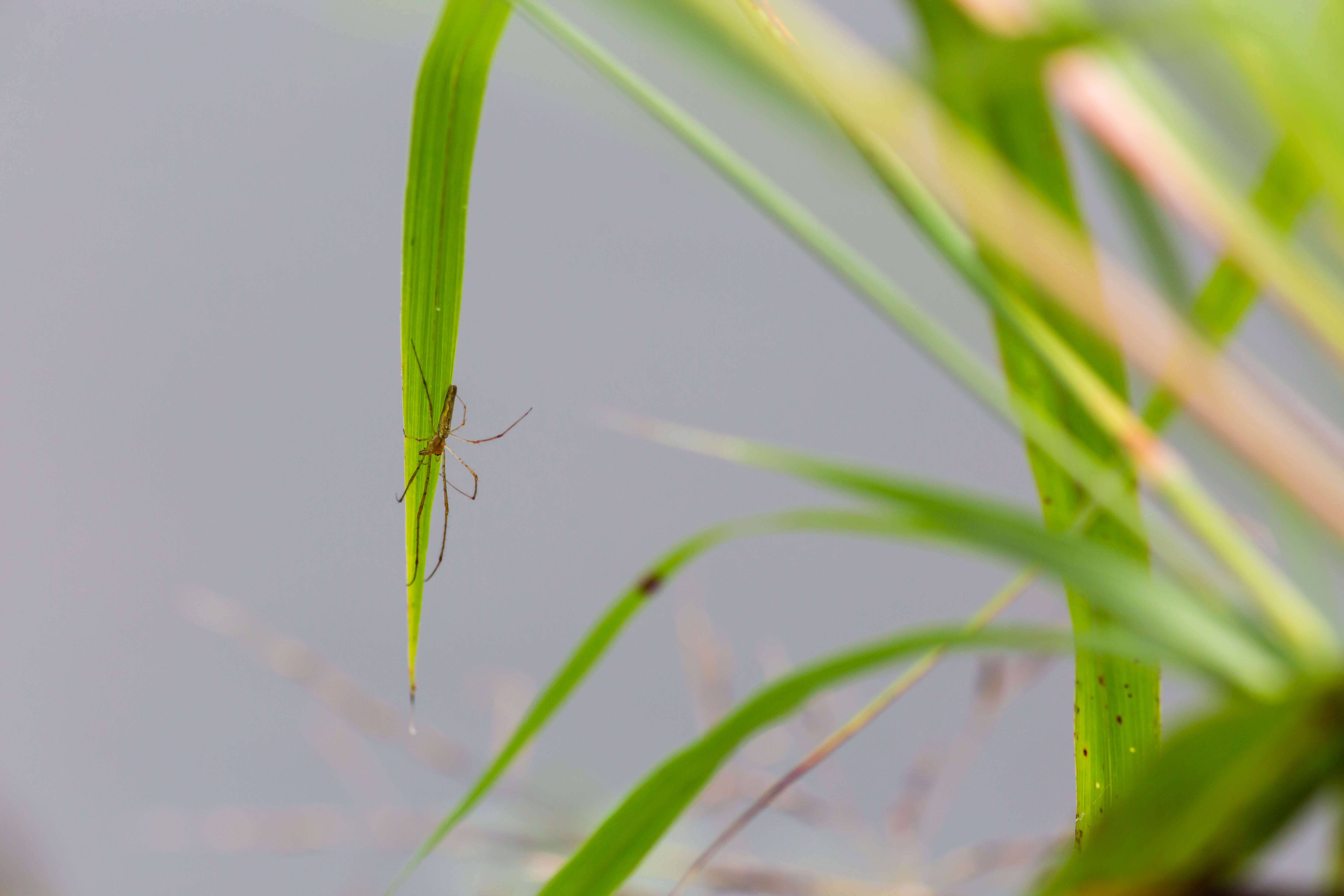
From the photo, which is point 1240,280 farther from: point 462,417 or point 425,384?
point 462,417

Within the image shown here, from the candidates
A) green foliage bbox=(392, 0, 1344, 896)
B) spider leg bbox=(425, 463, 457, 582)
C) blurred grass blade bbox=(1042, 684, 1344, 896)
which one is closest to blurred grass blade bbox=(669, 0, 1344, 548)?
green foliage bbox=(392, 0, 1344, 896)

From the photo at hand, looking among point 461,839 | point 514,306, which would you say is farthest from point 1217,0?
point 514,306

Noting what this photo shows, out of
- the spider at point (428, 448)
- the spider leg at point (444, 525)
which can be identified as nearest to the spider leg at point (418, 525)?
the spider at point (428, 448)

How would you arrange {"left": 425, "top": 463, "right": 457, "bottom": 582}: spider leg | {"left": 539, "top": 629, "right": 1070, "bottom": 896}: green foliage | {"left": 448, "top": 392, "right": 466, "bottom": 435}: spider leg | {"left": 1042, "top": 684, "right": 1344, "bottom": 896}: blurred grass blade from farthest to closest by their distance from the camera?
{"left": 448, "top": 392, "right": 466, "bottom": 435}: spider leg
{"left": 425, "top": 463, "right": 457, "bottom": 582}: spider leg
{"left": 539, "top": 629, "right": 1070, "bottom": 896}: green foliage
{"left": 1042, "top": 684, "right": 1344, "bottom": 896}: blurred grass blade

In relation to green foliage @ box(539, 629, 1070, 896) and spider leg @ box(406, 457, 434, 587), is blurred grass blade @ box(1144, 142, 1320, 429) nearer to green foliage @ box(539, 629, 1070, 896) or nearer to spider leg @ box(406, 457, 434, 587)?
green foliage @ box(539, 629, 1070, 896)

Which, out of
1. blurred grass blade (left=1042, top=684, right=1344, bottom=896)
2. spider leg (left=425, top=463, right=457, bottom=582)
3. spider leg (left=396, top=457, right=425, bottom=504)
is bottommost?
blurred grass blade (left=1042, top=684, right=1344, bottom=896)

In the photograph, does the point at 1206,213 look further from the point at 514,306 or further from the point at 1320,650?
the point at 514,306

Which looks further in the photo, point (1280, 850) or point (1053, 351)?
point (1053, 351)
